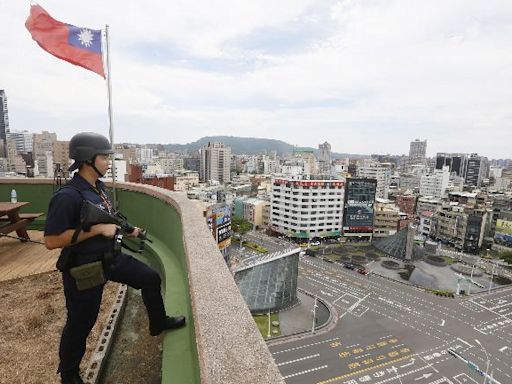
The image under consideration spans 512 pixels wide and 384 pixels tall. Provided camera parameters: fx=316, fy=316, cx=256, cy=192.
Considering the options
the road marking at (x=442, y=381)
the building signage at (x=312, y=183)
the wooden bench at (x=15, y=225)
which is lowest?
the road marking at (x=442, y=381)


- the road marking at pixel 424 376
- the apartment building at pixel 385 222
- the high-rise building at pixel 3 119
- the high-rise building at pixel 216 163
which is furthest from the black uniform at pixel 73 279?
the high-rise building at pixel 3 119

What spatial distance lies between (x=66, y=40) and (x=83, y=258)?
5300 millimetres

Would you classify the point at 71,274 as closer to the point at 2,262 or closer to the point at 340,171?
the point at 2,262

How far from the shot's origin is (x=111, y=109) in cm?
612

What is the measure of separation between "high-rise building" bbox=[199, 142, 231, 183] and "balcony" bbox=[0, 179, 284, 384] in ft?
332

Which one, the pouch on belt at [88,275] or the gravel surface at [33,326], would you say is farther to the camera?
the gravel surface at [33,326]

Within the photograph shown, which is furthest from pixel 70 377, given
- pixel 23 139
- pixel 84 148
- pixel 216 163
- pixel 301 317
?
pixel 23 139

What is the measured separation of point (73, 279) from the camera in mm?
2320

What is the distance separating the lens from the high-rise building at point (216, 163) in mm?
104812

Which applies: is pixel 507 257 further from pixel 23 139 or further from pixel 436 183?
pixel 23 139

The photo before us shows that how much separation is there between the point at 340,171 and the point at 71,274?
9822cm

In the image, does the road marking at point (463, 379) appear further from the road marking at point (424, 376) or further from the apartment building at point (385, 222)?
the apartment building at point (385, 222)

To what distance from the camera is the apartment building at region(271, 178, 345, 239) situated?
48838 millimetres

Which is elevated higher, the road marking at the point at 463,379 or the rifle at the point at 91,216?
the rifle at the point at 91,216
